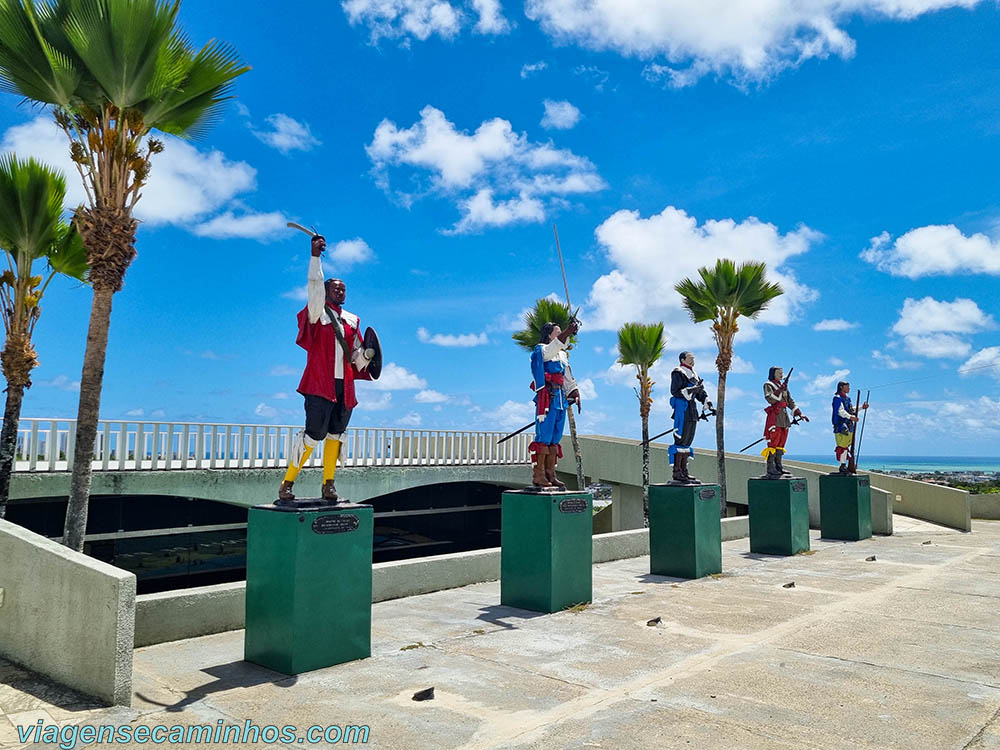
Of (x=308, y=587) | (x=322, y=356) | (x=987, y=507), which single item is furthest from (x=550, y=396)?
(x=987, y=507)

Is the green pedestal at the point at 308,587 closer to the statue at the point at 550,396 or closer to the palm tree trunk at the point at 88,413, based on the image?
the statue at the point at 550,396

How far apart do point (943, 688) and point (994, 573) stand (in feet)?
23.4

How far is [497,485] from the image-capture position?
23.7 metres

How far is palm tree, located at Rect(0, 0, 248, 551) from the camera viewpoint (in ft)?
26.8

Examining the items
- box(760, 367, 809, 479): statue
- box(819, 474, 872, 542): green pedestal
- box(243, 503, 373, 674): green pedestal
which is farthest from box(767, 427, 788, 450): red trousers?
box(243, 503, 373, 674): green pedestal

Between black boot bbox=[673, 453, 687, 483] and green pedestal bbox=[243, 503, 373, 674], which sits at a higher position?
black boot bbox=[673, 453, 687, 483]

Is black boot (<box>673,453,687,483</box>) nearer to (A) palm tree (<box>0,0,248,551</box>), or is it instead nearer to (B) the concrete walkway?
(B) the concrete walkway

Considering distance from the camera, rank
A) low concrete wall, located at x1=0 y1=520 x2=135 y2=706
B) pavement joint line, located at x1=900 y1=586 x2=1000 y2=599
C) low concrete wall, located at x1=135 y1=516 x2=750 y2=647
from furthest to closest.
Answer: pavement joint line, located at x1=900 y1=586 x2=1000 y2=599 < low concrete wall, located at x1=135 y1=516 x2=750 y2=647 < low concrete wall, located at x1=0 y1=520 x2=135 y2=706

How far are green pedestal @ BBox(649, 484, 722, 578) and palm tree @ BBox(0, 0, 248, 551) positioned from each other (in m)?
7.23

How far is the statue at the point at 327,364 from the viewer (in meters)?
6.25

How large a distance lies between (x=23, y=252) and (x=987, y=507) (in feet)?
83.7

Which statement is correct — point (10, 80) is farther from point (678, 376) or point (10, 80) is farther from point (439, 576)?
point (678, 376)

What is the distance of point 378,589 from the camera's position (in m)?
8.60

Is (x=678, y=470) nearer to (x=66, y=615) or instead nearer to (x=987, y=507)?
(x=66, y=615)
